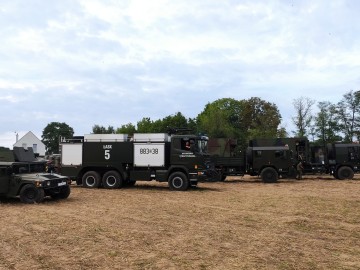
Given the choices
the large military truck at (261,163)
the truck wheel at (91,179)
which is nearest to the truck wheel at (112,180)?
the truck wheel at (91,179)

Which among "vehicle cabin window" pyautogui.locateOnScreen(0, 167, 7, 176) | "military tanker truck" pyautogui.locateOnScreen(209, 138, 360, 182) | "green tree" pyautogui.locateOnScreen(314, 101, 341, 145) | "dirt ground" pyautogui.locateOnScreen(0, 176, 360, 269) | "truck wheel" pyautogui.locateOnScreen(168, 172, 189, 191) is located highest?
"green tree" pyautogui.locateOnScreen(314, 101, 341, 145)

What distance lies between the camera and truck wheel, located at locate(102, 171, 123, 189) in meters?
19.5

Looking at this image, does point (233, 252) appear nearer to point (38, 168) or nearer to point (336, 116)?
point (38, 168)

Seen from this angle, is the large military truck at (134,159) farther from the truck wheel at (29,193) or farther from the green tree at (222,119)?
the green tree at (222,119)

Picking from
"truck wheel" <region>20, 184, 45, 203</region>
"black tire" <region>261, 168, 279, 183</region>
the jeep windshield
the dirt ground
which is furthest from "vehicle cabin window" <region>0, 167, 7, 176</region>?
"black tire" <region>261, 168, 279, 183</region>

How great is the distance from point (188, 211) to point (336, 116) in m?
42.4

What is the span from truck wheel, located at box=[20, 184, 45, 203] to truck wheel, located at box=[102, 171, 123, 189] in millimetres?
5928

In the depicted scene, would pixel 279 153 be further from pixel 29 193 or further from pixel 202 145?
pixel 29 193

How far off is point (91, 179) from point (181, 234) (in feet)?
39.9

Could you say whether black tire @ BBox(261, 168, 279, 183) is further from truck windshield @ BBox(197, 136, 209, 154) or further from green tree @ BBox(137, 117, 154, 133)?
green tree @ BBox(137, 117, 154, 133)

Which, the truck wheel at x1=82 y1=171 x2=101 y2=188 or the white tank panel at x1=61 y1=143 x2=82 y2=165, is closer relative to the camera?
the truck wheel at x1=82 y1=171 x2=101 y2=188

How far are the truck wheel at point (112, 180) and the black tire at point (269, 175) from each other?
9305 millimetres

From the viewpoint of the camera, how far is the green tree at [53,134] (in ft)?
317

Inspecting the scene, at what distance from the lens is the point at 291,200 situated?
14.8 meters
